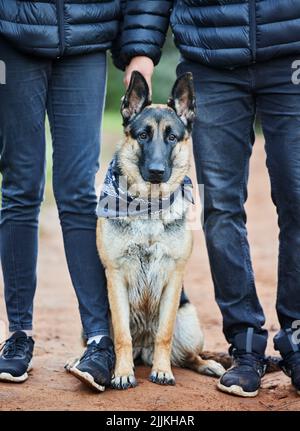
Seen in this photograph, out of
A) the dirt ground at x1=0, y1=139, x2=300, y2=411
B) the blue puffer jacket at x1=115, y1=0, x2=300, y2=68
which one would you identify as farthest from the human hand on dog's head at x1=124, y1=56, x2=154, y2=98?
the dirt ground at x1=0, y1=139, x2=300, y2=411

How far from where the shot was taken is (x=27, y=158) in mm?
3938

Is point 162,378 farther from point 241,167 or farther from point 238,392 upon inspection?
point 241,167

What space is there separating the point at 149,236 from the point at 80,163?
522 millimetres

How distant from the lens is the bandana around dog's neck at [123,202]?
4.07 m

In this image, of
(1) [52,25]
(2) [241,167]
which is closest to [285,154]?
(2) [241,167]

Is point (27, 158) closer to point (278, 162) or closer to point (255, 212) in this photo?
point (278, 162)

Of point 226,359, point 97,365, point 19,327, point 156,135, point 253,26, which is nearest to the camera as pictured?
point 253,26

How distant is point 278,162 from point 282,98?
32 cm

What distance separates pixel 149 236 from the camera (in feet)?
13.3

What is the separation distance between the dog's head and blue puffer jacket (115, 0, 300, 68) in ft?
0.64

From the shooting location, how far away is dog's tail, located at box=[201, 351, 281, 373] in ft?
14.6

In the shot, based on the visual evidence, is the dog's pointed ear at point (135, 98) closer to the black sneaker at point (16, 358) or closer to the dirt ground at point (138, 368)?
the black sneaker at point (16, 358)

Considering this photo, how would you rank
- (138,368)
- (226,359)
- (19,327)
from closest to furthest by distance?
(19,327), (138,368), (226,359)

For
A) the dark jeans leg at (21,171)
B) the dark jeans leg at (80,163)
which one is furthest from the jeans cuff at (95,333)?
the dark jeans leg at (21,171)
